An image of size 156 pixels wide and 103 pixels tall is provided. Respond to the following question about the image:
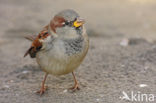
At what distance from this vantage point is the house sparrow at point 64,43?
3947 mm

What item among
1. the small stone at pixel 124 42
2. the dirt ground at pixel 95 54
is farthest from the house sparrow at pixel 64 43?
the small stone at pixel 124 42

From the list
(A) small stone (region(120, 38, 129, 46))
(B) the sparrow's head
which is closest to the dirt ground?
(A) small stone (region(120, 38, 129, 46))

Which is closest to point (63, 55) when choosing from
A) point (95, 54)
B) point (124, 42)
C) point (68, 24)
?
point (68, 24)

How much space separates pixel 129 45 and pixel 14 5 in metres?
4.81

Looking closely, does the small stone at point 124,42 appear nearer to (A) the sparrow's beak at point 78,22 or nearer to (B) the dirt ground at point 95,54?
(B) the dirt ground at point 95,54

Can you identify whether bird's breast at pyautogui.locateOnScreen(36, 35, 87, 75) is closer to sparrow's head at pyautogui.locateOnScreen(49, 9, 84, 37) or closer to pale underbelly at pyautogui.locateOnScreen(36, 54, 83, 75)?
pale underbelly at pyautogui.locateOnScreen(36, 54, 83, 75)

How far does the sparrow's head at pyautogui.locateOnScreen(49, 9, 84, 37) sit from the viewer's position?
399 cm

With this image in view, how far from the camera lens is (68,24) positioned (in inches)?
158

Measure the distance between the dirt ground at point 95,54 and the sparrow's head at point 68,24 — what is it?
2.70 feet

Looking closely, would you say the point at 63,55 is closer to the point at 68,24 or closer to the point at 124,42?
the point at 68,24

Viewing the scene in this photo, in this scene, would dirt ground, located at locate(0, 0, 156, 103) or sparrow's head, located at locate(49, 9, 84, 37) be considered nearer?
sparrow's head, located at locate(49, 9, 84, 37)

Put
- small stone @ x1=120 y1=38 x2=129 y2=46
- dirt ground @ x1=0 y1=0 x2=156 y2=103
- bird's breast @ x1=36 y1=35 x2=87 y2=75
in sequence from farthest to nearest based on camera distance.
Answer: small stone @ x1=120 y1=38 x2=129 y2=46 < dirt ground @ x1=0 y1=0 x2=156 y2=103 < bird's breast @ x1=36 y1=35 x2=87 y2=75

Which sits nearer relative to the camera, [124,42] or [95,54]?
[95,54]

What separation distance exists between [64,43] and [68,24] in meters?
0.25
